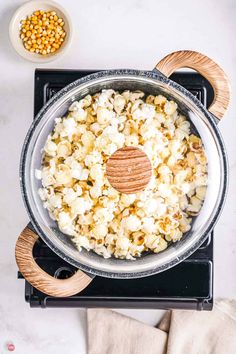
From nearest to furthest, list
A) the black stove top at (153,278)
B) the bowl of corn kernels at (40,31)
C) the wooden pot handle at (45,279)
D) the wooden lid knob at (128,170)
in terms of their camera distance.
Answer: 1. the wooden lid knob at (128,170)
2. the wooden pot handle at (45,279)
3. the black stove top at (153,278)
4. the bowl of corn kernels at (40,31)

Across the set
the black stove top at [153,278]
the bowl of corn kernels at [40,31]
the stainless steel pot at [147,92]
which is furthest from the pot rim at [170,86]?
the bowl of corn kernels at [40,31]

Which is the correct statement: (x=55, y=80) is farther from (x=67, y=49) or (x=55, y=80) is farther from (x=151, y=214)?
(x=151, y=214)

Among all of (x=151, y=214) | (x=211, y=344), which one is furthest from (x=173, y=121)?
(x=211, y=344)

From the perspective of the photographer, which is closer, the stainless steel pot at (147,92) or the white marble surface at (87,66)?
the stainless steel pot at (147,92)

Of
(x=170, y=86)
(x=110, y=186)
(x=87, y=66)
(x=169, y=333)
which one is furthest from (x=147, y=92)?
(x=169, y=333)

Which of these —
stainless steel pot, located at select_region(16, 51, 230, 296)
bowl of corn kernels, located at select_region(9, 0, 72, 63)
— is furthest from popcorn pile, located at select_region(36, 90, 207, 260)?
bowl of corn kernels, located at select_region(9, 0, 72, 63)

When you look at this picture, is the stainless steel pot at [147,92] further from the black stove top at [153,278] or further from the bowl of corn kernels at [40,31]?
the bowl of corn kernels at [40,31]

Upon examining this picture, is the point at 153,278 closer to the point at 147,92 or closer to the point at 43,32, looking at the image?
the point at 147,92

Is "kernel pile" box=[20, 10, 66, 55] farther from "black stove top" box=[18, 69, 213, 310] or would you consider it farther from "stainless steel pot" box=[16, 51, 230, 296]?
"stainless steel pot" box=[16, 51, 230, 296]
